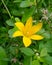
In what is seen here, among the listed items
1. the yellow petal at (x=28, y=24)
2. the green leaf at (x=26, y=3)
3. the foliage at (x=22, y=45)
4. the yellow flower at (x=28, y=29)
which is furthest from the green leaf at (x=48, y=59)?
the green leaf at (x=26, y=3)

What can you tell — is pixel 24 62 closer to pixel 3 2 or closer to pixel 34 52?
pixel 34 52

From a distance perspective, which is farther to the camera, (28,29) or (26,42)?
(28,29)

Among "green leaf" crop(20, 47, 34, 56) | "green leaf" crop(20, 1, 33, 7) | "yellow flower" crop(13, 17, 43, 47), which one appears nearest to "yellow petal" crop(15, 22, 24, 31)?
"yellow flower" crop(13, 17, 43, 47)

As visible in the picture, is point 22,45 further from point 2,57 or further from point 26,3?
point 26,3

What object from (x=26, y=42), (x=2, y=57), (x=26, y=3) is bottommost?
(x=2, y=57)

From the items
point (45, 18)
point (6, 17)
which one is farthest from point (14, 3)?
point (45, 18)

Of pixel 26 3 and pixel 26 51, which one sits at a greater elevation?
pixel 26 3

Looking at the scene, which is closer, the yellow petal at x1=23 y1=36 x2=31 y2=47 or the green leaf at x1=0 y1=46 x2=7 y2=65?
the yellow petal at x1=23 y1=36 x2=31 y2=47

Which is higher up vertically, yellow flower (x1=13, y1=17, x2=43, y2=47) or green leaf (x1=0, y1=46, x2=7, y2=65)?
yellow flower (x1=13, y1=17, x2=43, y2=47)

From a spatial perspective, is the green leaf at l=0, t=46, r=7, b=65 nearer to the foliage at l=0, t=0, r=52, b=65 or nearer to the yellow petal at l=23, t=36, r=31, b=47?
the foliage at l=0, t=0, r=52, b=65

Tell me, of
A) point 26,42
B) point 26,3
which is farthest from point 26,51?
point 26,3

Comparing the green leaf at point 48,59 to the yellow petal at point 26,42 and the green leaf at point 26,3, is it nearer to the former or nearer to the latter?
the yellow petal at point 26,42
